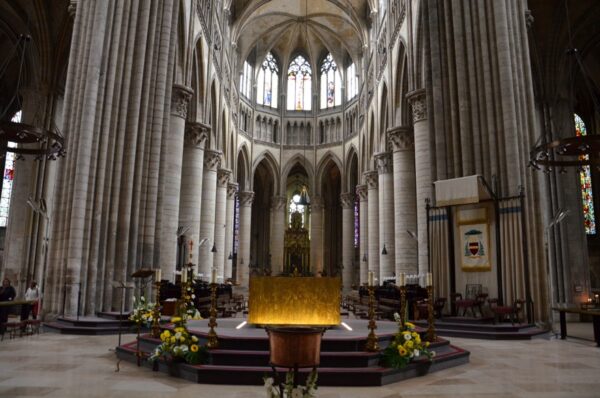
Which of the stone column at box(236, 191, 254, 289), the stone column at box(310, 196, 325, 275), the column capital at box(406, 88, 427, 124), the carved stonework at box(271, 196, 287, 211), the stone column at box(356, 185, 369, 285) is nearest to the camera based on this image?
the column capital at box(406, 88, 427, 124)

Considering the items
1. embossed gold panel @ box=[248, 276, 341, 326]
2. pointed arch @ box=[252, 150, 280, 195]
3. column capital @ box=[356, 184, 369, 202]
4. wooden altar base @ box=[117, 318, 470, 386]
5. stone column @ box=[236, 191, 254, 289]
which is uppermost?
pointed arch @ box=[252, 150, 280, 195]

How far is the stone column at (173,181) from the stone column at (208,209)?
7.74 metres

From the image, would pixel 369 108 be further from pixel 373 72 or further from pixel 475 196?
pixel 475 196

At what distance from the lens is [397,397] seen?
601 cm

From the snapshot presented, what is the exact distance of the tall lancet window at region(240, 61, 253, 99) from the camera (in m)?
43.2

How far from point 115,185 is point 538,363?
12315 mm

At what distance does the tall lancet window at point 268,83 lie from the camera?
4572 cm

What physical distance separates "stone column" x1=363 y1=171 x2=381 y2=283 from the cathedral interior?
0.12 metres

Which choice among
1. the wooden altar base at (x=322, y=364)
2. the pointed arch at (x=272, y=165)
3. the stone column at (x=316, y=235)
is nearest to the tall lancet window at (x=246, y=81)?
the pointed arch at (x=272, y=165)

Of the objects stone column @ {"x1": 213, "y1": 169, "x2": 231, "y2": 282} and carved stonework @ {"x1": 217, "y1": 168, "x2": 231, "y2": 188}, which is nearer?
stone column @ {"x1": 213, "y1": 169, "x2": 231, "y2": 282}

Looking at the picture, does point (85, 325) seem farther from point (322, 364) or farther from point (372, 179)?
point (372, 179)

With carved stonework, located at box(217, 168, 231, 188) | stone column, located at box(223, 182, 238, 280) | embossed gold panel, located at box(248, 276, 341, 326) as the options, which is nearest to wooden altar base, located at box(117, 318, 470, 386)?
embossed gold panel, located at box(248, 276, 341, 326)

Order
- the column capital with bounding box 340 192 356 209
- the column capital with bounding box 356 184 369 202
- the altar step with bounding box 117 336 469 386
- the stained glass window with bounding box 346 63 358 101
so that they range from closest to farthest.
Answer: the altar step with bounding box 117 336 469 386 < the column capital with bounding box 356 184 369 202 < the column capital with bounding box 340 192 356 209 < the stained glass window with bounding box 346 63 358 101

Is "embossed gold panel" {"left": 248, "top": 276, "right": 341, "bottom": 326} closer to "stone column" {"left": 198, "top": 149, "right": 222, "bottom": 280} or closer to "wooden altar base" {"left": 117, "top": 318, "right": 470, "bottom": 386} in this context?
"wooden altar base" {"left": 117, "top": 318, "right": 470, "bottom": 386}
